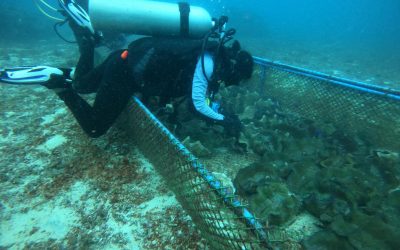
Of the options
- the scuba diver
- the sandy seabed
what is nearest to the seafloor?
the sandy seabed

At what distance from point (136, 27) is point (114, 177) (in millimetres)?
2177

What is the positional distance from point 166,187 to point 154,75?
1493 mm

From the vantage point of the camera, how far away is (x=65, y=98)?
3451 mm

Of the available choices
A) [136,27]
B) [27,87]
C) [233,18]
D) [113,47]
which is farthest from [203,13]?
[233,18]

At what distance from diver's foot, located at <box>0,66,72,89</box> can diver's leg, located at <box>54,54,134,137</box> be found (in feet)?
0.52

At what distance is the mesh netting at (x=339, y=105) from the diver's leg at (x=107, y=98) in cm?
320

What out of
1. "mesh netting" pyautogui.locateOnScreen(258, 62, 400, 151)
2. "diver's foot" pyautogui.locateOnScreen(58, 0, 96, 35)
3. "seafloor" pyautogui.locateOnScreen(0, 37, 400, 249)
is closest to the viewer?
"seafloor" pyautogui.locateOnScreen(0, 37, 400, 249)

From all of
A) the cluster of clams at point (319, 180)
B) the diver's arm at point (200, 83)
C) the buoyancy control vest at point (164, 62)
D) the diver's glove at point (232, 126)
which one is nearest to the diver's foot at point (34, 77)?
the buoyancy control vest at point (164, 62)

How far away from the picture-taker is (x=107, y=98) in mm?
3521

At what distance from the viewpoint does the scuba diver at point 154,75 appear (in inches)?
131

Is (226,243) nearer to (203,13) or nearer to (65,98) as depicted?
(65,98)

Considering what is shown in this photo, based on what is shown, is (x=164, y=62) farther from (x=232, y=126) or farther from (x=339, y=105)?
(x=339, y=105)

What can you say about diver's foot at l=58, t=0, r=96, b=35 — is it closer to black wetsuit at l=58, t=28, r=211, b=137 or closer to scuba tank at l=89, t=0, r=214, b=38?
scuba tank at l=89, t=0, r=214, b=38

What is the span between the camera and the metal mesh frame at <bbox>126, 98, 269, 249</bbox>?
195 cm
